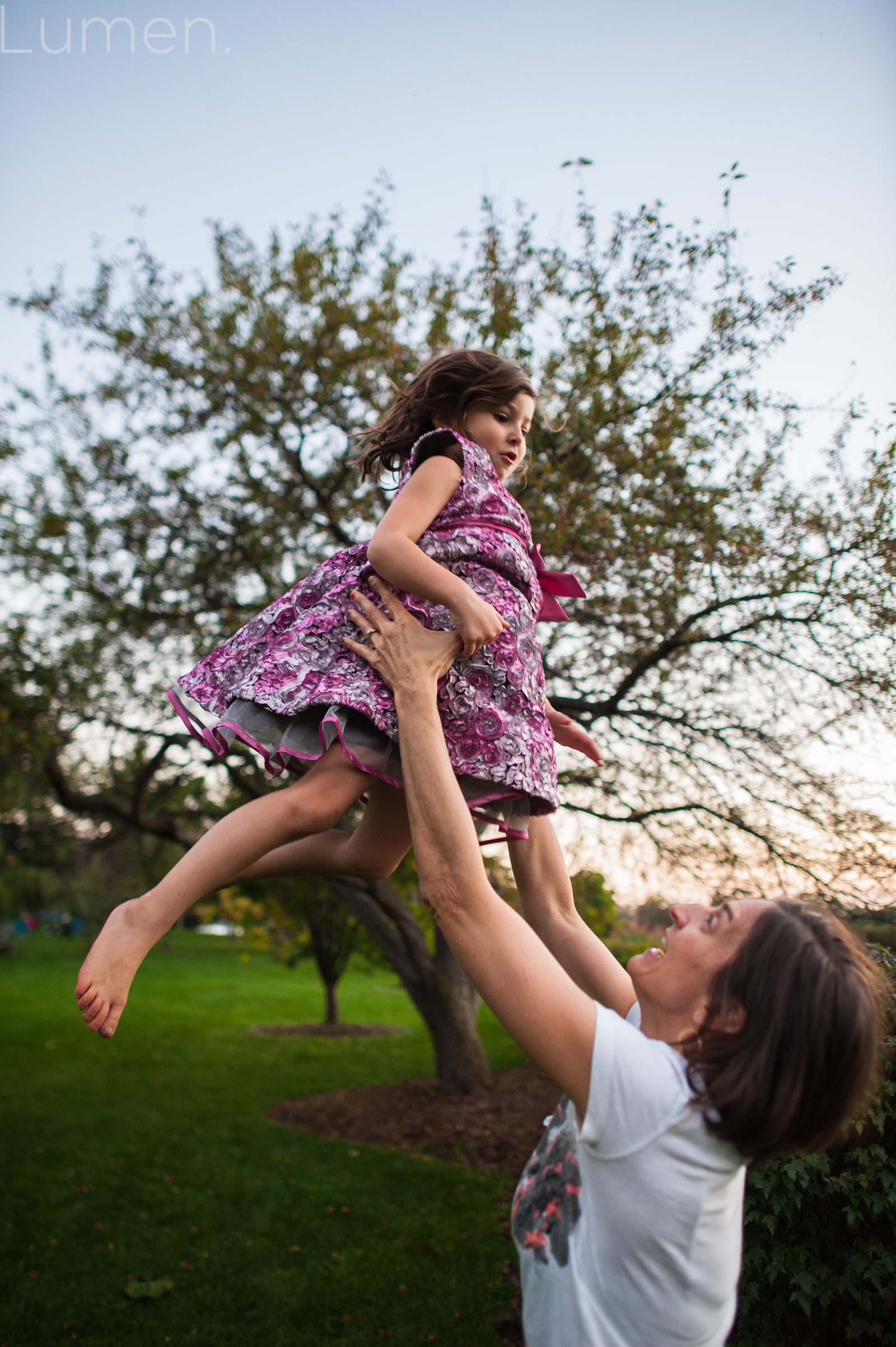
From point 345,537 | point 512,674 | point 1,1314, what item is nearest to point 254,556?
point 345,537

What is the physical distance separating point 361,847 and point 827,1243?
2121 mm

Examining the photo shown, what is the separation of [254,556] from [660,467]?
3.24 m

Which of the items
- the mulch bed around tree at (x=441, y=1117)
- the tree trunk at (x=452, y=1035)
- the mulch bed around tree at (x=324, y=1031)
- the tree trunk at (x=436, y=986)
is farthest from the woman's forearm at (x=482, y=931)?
the mulch bed around tree at (x=324, y=1031)

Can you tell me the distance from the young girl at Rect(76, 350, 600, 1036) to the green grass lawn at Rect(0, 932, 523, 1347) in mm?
3606

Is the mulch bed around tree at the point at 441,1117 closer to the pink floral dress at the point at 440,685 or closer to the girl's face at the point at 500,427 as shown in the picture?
the pink floral dress at the point at 440,685

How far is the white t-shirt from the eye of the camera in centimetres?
126

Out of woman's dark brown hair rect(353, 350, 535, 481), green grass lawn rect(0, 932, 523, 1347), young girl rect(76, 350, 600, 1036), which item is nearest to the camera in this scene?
young girl rect(76, 350, 600, 1036)

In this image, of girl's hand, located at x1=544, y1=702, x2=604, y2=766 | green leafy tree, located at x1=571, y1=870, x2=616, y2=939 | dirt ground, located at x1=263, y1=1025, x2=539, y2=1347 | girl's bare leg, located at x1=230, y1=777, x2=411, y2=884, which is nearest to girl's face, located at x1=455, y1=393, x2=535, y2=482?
girl's hand, located at x1=544, y1=702, x2=604, y2=766

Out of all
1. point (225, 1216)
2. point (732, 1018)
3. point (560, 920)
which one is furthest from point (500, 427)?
point (225, 1216)

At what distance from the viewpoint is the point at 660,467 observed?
498cm

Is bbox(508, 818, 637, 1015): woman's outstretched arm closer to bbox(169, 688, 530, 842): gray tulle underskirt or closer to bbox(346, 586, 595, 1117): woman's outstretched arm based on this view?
bbox(169, 688, 530, 842): gray tulle underskirt

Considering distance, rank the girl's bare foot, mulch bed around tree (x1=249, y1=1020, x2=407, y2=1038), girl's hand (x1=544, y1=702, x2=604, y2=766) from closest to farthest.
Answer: the girl's bare foot < girl's hand (x1=544, y1=702, x2=604, y2=766) < mulch bed around tree (x1=249, y1=1020, x2=407, y2=1038)

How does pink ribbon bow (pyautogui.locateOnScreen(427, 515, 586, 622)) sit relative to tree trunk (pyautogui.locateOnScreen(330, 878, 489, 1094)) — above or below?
above

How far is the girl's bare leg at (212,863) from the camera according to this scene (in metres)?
1.62
